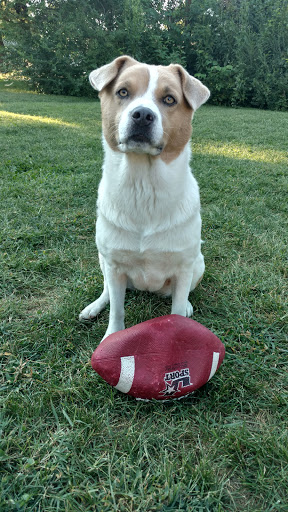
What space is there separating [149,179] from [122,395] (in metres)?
1.25

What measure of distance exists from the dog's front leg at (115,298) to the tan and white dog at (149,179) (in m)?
0.06

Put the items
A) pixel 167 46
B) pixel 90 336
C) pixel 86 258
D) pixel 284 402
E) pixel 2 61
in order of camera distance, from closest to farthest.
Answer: pixel 284 402 < pixel 90 336 < pixel 86 258 < pixel 167 46 < pixel 2 61

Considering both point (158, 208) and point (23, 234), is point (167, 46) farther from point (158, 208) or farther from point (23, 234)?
Answer: point (158, 208)

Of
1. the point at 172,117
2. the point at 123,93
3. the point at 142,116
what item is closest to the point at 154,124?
the point at 142,116

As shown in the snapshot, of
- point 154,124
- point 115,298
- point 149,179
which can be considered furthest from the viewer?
point 115,298

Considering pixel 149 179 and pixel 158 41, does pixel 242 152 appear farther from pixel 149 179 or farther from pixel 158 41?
pixel 158 41

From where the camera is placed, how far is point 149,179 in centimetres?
216

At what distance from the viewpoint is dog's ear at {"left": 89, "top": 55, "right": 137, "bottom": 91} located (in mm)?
2268

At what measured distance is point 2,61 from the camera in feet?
52.7

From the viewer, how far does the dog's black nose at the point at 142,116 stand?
1.94 m

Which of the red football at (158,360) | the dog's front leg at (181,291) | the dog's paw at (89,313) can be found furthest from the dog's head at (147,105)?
the dog's paw at (89,313)

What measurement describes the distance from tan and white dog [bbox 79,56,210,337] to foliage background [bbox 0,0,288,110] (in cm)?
1300

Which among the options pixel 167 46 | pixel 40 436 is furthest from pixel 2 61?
pixel 40 436

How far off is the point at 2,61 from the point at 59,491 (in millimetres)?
18487
